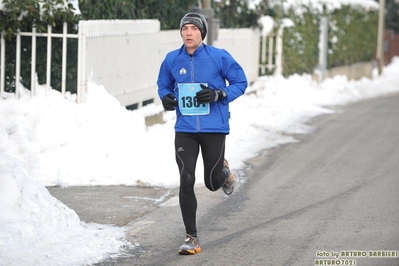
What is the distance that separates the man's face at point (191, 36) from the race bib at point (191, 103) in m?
0.32

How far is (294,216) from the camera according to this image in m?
8.56

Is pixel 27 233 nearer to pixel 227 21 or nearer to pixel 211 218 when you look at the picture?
pixel 211 218

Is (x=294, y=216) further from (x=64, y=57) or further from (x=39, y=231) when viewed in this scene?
(x=64, y=57)

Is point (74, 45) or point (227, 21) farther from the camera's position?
point (227, 21)

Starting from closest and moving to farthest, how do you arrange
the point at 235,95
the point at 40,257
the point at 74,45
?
the point at 40,257 → the point at 235,95 → the point at 74,45

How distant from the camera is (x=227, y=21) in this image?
20.6 meters

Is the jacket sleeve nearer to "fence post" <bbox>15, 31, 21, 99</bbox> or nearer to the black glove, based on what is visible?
the black glove

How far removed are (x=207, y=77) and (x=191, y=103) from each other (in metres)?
0.26

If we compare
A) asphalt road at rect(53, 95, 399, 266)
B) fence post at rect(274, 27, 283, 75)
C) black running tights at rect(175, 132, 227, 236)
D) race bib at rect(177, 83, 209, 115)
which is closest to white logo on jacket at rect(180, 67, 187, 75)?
race bib at rect(177, 83, 209, 115)

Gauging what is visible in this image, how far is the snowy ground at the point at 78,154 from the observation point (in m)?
7.04

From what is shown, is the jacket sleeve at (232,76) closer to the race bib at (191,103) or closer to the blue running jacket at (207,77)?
the blue running jacket at (207,77)

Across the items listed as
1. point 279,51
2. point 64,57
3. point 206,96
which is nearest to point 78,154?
point 64,57

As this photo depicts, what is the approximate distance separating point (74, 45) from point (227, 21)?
917 cm

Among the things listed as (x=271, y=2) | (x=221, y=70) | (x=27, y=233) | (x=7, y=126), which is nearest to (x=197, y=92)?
(x=221, y=70)
